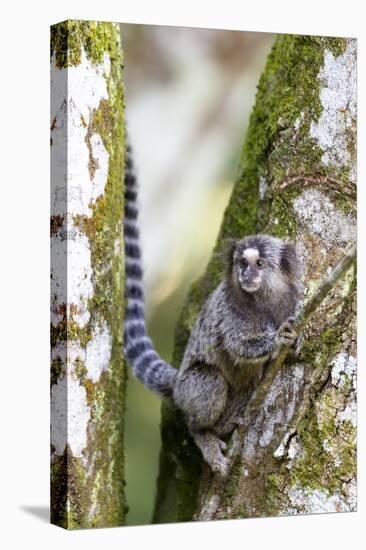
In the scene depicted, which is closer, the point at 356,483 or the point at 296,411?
the point at 296,411

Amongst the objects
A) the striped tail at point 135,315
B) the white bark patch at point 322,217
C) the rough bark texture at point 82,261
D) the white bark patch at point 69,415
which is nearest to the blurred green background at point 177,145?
the striped tail at point 135,315

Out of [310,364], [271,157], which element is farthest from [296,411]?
[271,157]

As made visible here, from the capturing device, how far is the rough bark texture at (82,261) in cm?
520

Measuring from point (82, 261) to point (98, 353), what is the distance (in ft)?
1.89

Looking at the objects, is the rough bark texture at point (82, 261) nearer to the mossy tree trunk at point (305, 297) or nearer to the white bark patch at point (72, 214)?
the white bark patch at point (72, 214)

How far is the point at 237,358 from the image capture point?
222 inches

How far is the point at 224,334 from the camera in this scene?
224 inches

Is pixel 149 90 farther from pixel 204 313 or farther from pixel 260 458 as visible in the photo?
pixel 260 458

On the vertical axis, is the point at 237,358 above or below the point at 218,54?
below

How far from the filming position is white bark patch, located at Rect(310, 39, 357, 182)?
5.97 metres

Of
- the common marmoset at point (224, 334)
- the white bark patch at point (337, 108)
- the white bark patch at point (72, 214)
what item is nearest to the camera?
the white bark patch at point (72, 214)

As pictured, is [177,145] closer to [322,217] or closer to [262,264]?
[262,264]

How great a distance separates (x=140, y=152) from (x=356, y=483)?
261 centimetres

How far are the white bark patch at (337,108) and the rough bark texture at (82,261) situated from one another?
1386 mm
